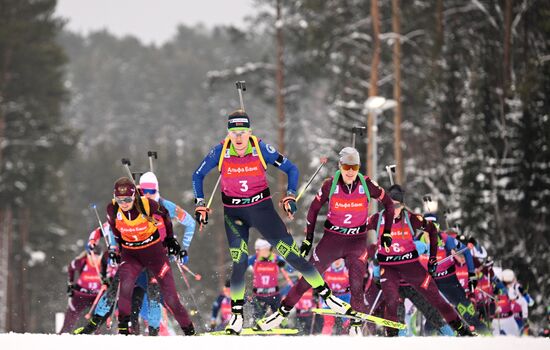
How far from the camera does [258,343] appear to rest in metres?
7.71

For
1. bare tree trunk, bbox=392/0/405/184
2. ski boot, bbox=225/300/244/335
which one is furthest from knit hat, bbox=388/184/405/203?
bare tree trunk, bbox=392/0/405/184

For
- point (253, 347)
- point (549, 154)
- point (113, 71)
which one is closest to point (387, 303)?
point (253, 347)

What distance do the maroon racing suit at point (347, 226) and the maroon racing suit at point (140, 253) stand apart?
1.48 m

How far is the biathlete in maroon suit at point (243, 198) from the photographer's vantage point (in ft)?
32.5

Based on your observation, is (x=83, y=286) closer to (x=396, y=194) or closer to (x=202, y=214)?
(x=396, y=194)

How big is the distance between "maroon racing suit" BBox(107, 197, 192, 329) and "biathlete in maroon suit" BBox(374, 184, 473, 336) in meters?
2.31

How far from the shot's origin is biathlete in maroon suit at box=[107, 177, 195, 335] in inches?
419

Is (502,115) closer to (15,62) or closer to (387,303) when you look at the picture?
(387,303)

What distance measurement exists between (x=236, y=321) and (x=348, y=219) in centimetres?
187

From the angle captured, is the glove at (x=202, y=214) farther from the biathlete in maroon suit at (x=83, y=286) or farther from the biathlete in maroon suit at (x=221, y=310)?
the biathlete in maroon suit at (x=221, y=310)

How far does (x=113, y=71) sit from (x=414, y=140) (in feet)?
247

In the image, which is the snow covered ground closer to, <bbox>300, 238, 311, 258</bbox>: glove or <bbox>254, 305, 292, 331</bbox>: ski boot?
<bbox>254, 305, 292, 331</bbox>: ski boot

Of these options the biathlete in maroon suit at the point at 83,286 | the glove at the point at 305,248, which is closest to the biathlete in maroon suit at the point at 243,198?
the glove at the point at 305,248

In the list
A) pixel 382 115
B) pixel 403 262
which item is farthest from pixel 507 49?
pixel 403 262
